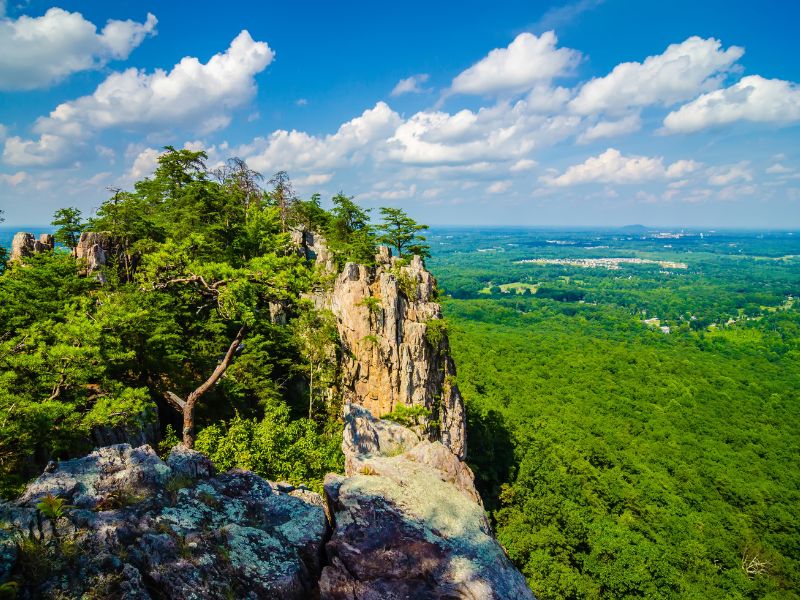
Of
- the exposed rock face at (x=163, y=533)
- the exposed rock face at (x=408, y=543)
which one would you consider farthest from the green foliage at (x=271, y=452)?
the exposed rock face at (x=163, y=533)

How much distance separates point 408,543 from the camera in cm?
729

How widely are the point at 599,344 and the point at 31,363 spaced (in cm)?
9445

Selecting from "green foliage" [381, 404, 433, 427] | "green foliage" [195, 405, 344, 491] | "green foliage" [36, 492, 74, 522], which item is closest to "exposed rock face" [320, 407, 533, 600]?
"green foliage" [36, 492, 74, 522]

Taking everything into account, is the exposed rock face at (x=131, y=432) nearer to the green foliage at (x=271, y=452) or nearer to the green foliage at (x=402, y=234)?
the green foliage at (x=271, y=452)

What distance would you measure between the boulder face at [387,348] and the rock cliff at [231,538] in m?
12.9

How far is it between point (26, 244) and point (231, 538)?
25.8m

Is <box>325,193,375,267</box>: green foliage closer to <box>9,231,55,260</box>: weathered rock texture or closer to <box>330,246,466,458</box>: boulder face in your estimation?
<box>330,246,466,458</box>: boulder face

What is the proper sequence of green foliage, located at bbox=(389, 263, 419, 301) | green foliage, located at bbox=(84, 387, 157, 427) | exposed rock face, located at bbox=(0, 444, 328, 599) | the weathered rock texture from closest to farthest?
exposed rock face, located at bbox=(0, 444, 328, 599) → green foliage, located at bbox=(84, 387, 157, 427) → the weathered rock texture → green foliage, located at bbox=(389, 263, 419, 301)

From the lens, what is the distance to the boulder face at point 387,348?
71.6 ft

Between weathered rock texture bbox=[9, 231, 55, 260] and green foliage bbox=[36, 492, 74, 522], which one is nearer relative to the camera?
green foliage bbox=[36, 492, 74, 522]

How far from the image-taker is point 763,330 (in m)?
128

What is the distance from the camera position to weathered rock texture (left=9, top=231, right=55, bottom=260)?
2292 cm

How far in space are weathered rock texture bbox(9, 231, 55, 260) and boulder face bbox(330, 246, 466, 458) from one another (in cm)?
1673

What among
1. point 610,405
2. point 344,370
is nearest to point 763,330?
point 610,405
